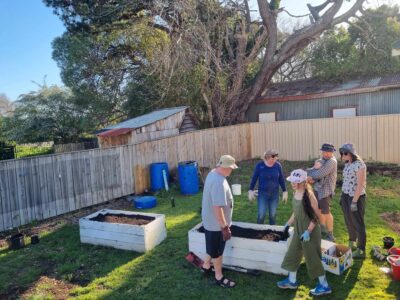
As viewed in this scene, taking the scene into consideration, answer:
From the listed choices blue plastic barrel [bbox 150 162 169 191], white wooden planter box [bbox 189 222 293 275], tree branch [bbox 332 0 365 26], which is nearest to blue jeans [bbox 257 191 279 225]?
white wooden planter box [bbox 189 222 293 275]

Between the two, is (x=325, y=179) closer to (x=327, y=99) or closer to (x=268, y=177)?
(x=268, y=177)

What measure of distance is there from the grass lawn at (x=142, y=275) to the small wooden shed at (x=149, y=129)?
16.6 ft

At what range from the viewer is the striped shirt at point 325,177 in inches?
223

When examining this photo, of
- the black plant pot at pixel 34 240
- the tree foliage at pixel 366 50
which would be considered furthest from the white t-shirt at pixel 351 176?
the tree foliage at pixel 366 50

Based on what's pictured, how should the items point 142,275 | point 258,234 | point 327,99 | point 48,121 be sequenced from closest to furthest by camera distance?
point 142,275, point 258,234, point 327,99, point 48,121

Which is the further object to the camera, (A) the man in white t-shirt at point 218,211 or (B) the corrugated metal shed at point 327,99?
(B) the corrugated metal shed at point 327,99

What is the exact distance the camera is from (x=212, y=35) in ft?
51.7

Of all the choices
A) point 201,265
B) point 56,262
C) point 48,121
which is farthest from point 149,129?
point 48,121

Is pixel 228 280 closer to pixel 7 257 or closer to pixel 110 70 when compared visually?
pixel 7 257

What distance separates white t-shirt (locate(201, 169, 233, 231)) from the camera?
4316mm

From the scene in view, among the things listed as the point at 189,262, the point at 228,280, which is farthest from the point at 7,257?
the point at 228,280

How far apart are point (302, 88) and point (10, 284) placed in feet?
54.9

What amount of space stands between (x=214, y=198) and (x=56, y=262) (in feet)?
11.0

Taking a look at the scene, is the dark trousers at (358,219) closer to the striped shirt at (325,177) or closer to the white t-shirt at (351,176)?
the white t-shirt at (351,176)
